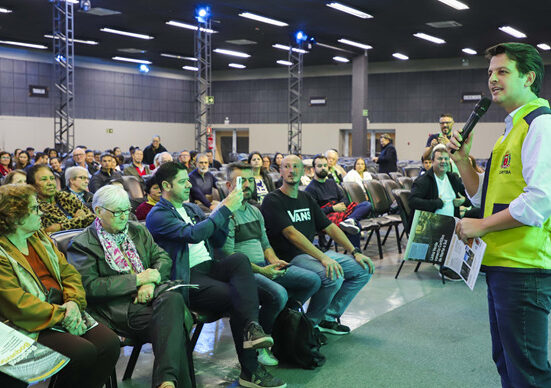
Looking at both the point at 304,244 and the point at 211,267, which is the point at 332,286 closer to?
the point at 304,244

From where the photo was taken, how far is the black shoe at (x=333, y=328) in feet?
13.4

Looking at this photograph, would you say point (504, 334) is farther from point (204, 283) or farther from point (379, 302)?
point (379, 302)

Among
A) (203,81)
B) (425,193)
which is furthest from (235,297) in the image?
(203,81)

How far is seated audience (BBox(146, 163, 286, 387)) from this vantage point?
10.3ft

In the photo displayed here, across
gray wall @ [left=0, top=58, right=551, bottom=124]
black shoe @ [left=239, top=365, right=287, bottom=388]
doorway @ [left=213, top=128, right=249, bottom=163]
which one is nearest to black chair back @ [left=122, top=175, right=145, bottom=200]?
black shoe @ [left=239, top=365, right=287, bottom=388]

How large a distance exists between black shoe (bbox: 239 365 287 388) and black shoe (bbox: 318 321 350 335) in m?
1.01

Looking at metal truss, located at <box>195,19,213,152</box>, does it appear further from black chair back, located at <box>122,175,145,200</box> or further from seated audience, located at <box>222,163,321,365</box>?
seated audience, located at <box>222,163,321,365</box>

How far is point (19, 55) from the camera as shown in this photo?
22.2 m

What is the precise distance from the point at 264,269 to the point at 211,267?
37 centimetres

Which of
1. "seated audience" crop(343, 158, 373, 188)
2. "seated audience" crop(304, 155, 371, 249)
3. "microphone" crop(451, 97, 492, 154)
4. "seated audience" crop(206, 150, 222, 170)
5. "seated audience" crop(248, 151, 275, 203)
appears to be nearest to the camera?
"microphone" crop(451, 97, 492, 154)

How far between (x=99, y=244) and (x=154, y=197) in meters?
1.46

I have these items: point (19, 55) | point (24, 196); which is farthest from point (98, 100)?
point (24, 196)

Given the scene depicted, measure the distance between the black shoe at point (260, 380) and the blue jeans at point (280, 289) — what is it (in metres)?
0.37

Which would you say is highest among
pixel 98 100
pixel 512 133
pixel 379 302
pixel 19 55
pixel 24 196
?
pixel 19 55
